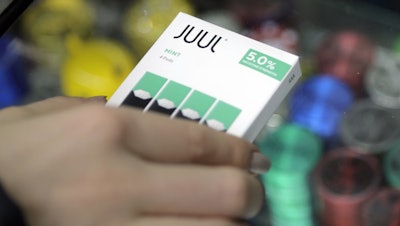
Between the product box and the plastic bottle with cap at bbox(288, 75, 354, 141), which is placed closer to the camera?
the product box

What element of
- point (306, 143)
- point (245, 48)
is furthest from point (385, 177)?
point (245, 48)

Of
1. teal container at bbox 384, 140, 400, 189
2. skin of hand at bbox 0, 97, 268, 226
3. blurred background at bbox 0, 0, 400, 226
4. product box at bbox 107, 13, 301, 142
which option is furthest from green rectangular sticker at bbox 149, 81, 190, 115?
teal container at bbox 384, 140, 400, 189

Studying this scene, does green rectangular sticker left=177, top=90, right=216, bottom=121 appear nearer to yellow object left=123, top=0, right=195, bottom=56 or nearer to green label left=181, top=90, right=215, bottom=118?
green label left=181, top=90, right=215, bottom=118

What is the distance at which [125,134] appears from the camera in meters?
0.53

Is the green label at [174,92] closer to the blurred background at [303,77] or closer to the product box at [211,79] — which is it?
the product box at [211,79]

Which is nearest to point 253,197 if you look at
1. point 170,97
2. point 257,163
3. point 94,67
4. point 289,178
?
point 257,163

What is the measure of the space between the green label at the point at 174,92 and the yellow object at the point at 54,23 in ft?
1.09

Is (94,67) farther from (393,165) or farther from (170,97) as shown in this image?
(393,165)

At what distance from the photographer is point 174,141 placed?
21.4 inches

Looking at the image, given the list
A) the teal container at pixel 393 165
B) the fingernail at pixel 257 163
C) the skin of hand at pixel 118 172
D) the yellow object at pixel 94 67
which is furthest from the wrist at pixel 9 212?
the teal container at pixel 393 165

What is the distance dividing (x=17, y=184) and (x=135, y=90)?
179 mm

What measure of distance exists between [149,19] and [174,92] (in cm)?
31

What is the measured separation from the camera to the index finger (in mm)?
537

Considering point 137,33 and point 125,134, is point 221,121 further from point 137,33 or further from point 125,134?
point 137,33
